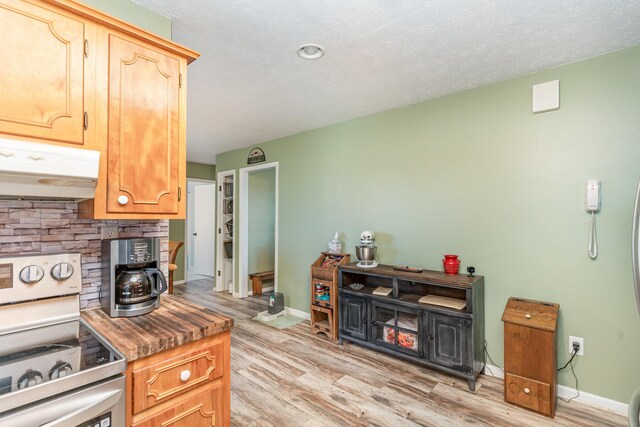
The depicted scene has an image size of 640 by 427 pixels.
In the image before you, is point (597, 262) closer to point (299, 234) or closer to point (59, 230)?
point (299, 234)

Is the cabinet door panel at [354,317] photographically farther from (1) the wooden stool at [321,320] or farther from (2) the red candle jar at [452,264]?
(2) the red candle jar at [452,264]

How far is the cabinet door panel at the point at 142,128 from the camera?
144cm

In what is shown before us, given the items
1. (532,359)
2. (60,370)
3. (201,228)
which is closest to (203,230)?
(201,228)

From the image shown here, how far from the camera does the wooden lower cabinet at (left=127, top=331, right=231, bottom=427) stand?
1187 mm

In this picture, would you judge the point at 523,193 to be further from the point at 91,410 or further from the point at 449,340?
the point at 91,410

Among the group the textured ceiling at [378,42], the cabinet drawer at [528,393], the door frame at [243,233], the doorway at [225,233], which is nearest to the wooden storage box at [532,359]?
the cabinet drawer at [528,393]

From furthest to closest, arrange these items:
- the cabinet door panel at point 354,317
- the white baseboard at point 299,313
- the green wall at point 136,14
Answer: the white baseboard at point 299,313
the cabinet door panel at point 354,317
the green wall at point 136,14

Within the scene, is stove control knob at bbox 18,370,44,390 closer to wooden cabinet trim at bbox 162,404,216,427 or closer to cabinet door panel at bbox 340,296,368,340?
wooden cabinet trim at bbox 162,404,216,427

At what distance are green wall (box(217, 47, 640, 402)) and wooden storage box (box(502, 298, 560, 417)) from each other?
28cm

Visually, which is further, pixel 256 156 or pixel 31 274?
pixel 256 156

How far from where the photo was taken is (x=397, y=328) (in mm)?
2805

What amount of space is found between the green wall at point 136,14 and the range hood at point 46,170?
0.83m

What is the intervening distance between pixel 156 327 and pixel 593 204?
2.84 metres

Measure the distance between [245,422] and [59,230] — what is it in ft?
5.29
